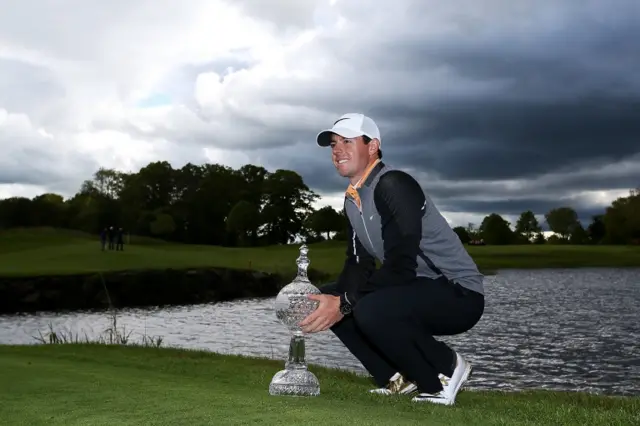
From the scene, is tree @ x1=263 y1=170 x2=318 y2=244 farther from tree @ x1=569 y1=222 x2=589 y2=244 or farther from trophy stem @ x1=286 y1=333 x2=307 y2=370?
trophy stem @ x1=286 y1=333 x2=307 y2=370

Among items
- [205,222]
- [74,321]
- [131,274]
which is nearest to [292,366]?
[74,321]

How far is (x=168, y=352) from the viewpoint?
9797 mm

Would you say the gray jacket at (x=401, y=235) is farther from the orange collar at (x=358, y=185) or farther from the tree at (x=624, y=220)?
the tree at (x=624, y=220)

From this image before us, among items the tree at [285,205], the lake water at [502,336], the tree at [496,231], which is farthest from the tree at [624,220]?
the lake water at [502,336]

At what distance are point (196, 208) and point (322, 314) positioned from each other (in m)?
78.6

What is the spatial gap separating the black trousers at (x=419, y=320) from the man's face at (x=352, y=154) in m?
0.73

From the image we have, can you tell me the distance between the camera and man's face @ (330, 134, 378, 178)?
4559 millimetres

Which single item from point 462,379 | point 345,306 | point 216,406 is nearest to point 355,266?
point 345,306

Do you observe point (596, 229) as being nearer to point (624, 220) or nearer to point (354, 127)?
point (624, 220)

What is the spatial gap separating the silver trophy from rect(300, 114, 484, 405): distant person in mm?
61

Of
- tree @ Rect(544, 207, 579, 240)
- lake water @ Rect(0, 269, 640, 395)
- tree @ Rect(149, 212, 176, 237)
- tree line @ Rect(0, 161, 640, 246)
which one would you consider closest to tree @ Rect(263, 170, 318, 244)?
tree line @ Rect(0, 161, 640, 246)

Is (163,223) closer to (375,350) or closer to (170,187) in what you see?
(170,187)

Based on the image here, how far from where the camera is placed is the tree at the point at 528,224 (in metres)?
132

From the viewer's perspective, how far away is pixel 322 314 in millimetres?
4500
